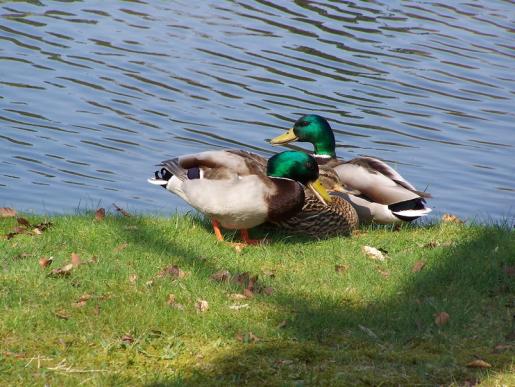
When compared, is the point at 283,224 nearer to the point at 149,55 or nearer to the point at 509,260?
the point at 509,260

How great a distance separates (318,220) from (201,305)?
2179 mm

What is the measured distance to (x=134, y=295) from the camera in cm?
634

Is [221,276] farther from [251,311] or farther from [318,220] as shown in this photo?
[318,220]

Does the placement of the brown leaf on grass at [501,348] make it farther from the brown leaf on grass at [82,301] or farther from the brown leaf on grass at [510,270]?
the brown leaf on grass at [82,301]

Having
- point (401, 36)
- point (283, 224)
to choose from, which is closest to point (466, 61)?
point (401, 36)

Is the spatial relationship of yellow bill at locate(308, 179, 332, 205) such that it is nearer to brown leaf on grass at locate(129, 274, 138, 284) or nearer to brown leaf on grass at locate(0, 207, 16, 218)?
brown leaf on grass at locate(129, 274, 138, 284)

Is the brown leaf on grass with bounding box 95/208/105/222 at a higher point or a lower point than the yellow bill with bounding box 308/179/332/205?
lower

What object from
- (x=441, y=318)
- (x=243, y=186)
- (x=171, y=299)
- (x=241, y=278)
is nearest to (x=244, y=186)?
(x=243, y=186)

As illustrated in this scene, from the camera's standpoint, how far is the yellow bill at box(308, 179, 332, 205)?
8.14m

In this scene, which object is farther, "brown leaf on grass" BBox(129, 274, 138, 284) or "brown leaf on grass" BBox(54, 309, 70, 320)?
"brown leaf on grass" BBox(129, 274, 138, 284)

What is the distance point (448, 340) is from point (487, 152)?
24.7ft

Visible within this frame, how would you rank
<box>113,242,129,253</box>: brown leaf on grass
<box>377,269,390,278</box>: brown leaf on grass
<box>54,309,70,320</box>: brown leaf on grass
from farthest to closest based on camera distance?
<box>113,242,129,253</box>: brown leaf on grass < <box>377,269,390,278</box>: brown leaf on grass < <box>54,309,70,320</box>: brown leaf on grass

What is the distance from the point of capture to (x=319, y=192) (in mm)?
8164

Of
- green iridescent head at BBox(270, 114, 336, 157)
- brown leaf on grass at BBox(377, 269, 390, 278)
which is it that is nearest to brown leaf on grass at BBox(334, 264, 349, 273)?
brown leaf on grass at BBox(377, 269, 390, 278)
